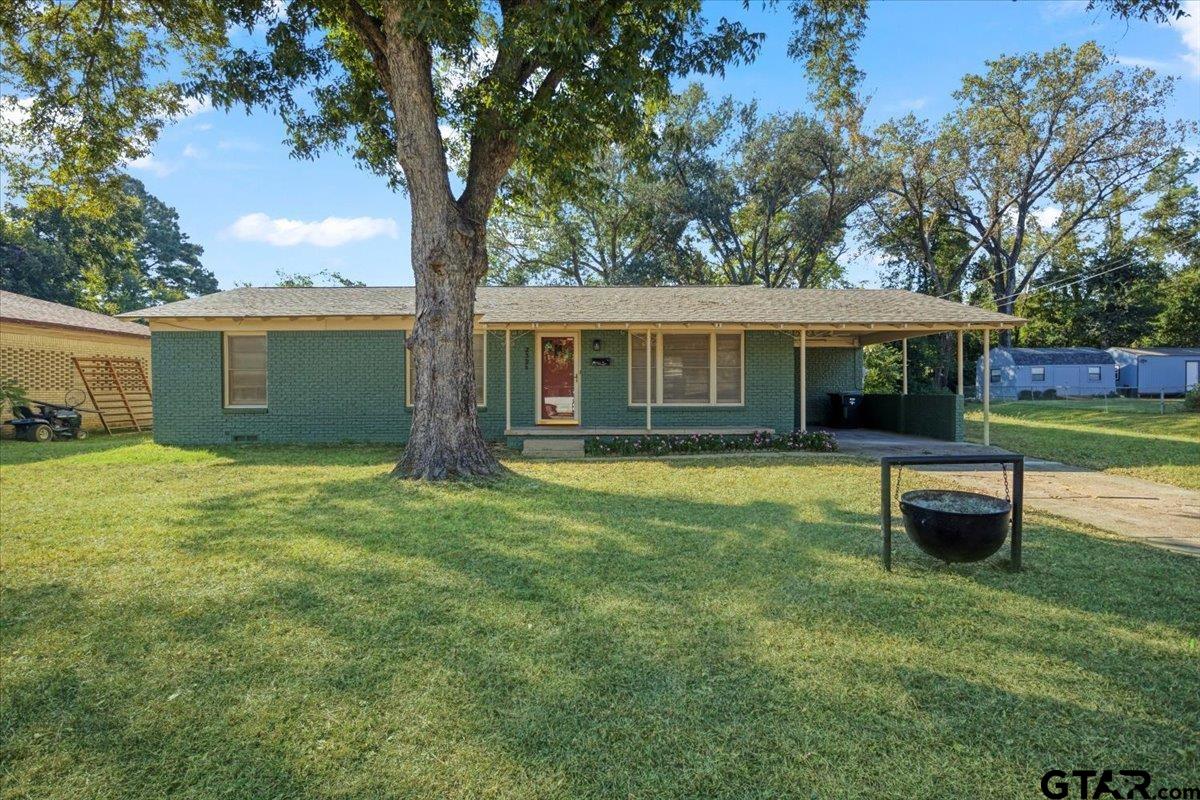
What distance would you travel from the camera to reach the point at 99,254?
2208 cm

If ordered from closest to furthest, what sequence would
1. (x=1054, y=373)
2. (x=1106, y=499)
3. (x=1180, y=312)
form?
(x=1106, y=499)
(x=1054, y=373)
(x=1180, y=312)

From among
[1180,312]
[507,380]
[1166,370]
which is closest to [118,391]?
[507,380]

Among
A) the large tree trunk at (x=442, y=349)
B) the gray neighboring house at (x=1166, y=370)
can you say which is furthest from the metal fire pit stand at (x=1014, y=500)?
the gray neighboring house at (x=1166, y=370)

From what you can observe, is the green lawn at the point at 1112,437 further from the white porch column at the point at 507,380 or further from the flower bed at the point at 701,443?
the white porch column at the point at 507,380

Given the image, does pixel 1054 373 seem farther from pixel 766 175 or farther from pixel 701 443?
pixel 701 443

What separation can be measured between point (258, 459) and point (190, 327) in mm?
4034

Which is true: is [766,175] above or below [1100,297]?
above

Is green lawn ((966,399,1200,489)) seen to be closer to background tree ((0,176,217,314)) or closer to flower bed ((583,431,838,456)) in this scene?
flower bed ((583,431,838,456))

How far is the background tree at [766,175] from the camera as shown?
970 inches

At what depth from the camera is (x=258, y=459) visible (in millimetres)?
10391

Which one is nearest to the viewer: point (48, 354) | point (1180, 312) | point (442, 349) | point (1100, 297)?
point (442, 349)

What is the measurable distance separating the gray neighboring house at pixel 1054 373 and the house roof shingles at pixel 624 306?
23194 millimetres

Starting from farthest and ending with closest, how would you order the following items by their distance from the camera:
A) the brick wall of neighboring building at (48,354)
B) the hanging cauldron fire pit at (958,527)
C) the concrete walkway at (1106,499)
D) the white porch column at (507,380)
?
the brick wall of neighboring building at (48,354) → the white porch column at (507,380) → the concrete walkway at (1106,499) → the hanging cauldron fire pit at (958,527)

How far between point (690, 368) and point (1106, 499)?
7209mm
